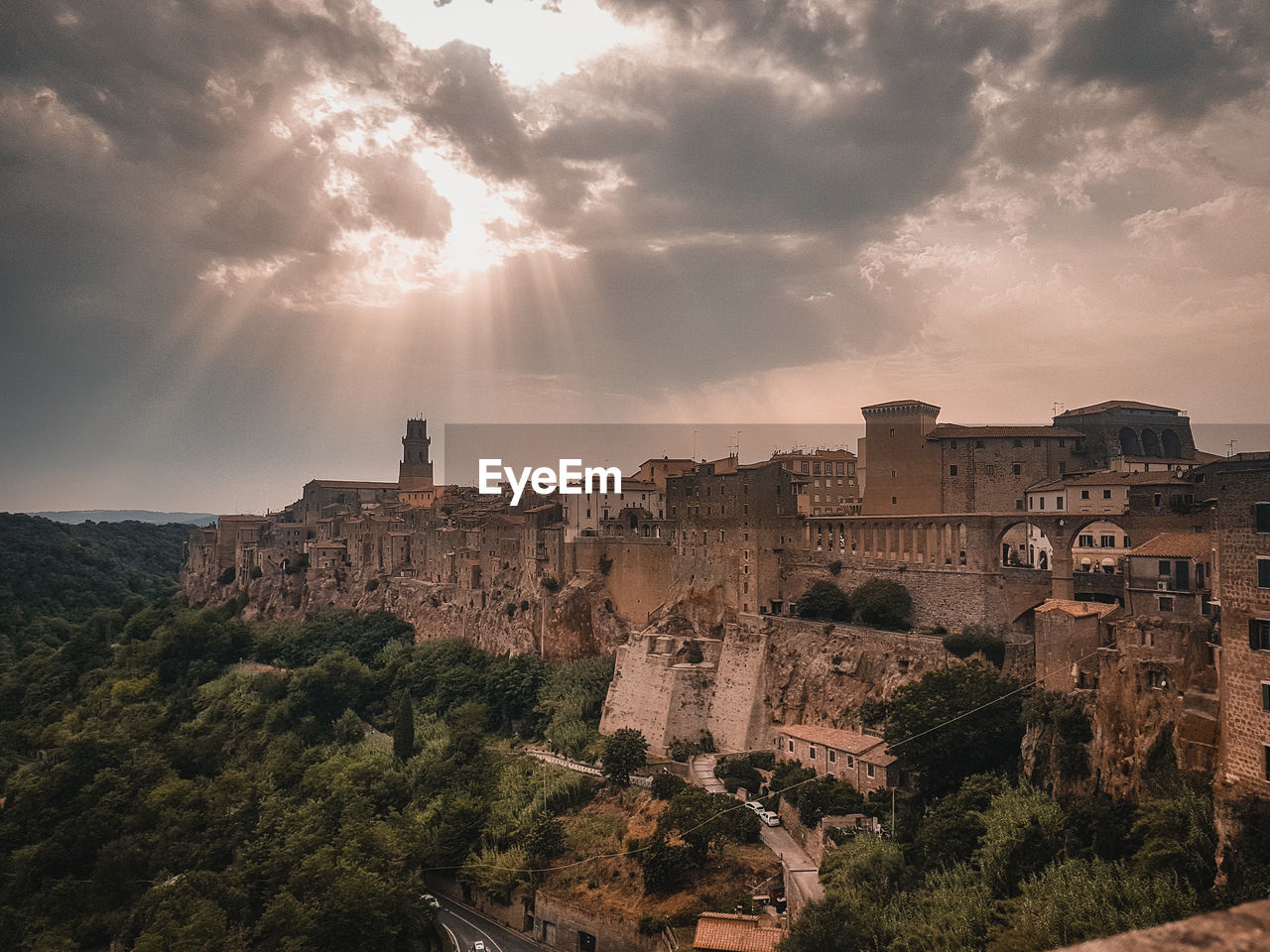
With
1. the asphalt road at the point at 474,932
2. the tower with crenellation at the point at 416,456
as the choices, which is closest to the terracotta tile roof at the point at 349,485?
the tower with crenellation at the point at 416,456

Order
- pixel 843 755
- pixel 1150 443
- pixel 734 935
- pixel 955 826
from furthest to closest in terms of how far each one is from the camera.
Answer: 1. pixel 1150 443
2. pixel 843 755
3. pixel 734 935
4. pixel 955 826

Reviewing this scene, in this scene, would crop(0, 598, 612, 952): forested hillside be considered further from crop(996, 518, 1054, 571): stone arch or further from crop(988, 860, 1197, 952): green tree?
crop(996, 518, 1054, 571): stone arch

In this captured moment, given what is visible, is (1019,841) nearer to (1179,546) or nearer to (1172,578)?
(1172,578)

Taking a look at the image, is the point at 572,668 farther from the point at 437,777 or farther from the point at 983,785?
the point at 983,785

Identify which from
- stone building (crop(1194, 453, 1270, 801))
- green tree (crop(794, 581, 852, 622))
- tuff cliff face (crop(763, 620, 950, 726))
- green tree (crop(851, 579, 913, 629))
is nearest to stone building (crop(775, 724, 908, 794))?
tuff cliff face (crop(763, 620, 950, 726))

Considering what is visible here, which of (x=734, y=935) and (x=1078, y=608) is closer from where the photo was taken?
(x=734, y=935)

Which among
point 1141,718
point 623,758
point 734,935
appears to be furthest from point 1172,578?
point 623,758

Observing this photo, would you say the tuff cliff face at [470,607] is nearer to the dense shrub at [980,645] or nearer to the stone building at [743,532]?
the stone building at [743,532]
